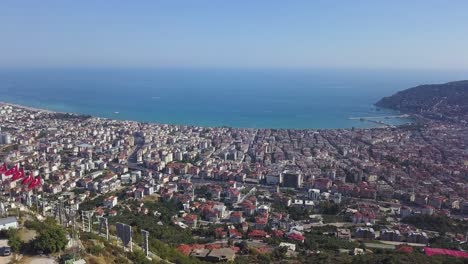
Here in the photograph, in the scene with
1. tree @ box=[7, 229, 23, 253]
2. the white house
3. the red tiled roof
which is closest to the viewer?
tree @ box=[7, 229, 23, 253]

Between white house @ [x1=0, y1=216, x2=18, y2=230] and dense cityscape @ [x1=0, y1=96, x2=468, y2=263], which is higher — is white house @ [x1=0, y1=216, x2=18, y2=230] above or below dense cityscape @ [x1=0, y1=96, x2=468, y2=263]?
above

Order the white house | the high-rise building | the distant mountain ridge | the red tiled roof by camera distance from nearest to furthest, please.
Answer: the white house
the red tiled roof
the high-rise building
the distant mountain ridge

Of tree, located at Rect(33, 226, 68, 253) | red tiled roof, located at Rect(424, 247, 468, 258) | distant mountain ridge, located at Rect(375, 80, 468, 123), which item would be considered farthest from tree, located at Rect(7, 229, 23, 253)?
distant mountain ridge, located at Rect(375, 80, 468, 123)

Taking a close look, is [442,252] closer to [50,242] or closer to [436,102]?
[50,242]

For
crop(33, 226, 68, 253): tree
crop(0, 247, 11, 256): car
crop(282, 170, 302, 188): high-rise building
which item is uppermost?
crop(33, 226, 68, 253): tree

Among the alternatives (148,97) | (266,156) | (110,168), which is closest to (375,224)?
(266,156)

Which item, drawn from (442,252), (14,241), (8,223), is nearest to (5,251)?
(14,241)

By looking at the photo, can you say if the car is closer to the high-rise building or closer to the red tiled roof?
the red tiled roof

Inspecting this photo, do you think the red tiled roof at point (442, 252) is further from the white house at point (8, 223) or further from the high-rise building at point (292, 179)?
the white house at point (8, 223)
